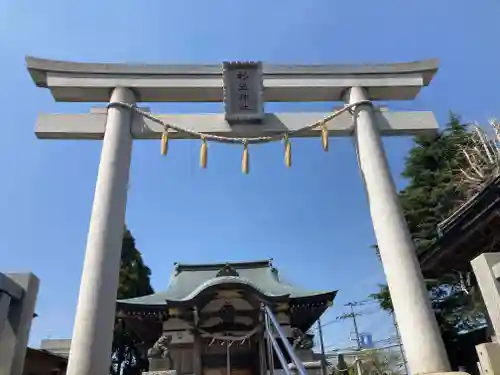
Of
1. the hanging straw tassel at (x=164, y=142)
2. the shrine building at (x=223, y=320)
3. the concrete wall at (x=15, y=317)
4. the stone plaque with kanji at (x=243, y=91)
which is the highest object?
the stone plaque with kanji at (x=243, y=91)

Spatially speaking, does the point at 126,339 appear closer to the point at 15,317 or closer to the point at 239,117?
the point at 239,117

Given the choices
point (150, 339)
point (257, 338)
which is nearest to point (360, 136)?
point (257, 338)

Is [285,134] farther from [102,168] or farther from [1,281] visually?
[1,281]

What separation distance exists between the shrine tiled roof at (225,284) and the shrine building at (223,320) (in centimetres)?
3

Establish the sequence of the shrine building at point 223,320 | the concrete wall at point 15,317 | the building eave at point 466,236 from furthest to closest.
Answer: the shrine building at point 223,320, the building eave at point 466,236, the concrete wall at point 15,317

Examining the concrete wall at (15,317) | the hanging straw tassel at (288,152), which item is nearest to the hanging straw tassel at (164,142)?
the hanging straw tassel at (288,152)

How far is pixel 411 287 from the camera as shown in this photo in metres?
4.55

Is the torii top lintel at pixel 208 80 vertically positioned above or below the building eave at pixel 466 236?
above

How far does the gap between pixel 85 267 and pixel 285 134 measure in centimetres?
315

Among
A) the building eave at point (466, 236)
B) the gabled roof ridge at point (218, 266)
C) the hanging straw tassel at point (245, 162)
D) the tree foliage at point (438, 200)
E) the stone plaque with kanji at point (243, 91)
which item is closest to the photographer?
the hanging straw tassel at point (245, 162)

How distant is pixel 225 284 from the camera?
9945 millimetres

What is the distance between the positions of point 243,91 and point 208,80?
0.58m

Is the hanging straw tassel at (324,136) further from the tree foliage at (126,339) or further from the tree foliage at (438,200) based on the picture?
the tree foliage at (126,339)

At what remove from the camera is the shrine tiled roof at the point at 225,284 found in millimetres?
10023
